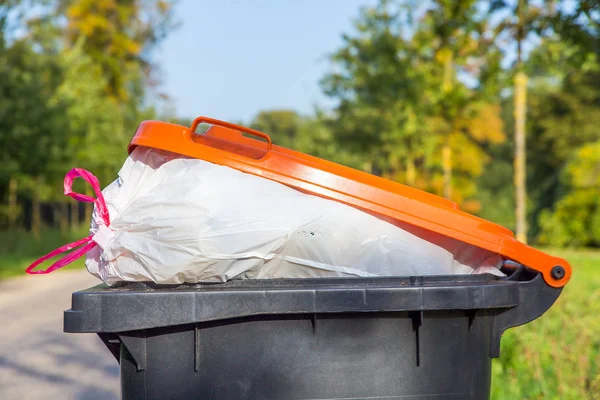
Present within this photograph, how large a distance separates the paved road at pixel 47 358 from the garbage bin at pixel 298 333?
342 cm

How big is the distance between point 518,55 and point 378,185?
32.7 ft

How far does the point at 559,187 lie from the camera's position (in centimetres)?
2784

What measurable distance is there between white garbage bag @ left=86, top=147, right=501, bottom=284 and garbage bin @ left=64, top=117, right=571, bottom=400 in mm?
65

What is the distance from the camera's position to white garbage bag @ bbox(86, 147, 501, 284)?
2822mm

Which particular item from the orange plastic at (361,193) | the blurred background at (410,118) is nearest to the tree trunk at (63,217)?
the blurred background at (410,118)

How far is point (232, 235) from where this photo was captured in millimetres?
2846

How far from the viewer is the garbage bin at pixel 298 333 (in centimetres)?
273

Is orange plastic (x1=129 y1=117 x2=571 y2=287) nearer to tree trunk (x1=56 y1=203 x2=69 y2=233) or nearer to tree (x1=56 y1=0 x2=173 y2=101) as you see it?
tree trunk (x1=56 y1=203 x2=69 y2=233)

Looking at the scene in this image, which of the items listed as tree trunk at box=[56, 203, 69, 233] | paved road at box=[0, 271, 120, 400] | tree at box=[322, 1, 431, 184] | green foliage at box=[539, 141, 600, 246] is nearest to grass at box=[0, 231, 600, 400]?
paved road at box=[0, 271, 120, 400]

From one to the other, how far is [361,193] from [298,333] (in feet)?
1.89

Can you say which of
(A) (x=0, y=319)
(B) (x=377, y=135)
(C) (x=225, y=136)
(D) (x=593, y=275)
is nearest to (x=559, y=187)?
(B) (x=377, y=135)

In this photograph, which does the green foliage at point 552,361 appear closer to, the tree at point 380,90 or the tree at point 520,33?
the tree at point 520,33

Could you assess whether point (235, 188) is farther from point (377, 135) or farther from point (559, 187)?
point (559, 187)

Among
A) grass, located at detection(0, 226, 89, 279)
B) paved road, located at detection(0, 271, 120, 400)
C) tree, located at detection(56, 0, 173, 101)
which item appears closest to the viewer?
paved road, located at detection(0, 271, 120, 400)
